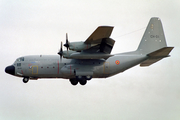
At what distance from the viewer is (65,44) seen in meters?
23.9

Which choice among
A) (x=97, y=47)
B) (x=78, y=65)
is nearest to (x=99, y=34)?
(x=97, y=47)

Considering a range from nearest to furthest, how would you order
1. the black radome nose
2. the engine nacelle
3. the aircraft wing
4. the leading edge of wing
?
the leading edge of wing → the aircraft wing → the engine nacelle → the black radome nose

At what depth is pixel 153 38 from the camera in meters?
27.4

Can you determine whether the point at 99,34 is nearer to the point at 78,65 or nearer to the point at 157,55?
the point at 78,65

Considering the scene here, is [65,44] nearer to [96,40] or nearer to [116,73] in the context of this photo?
[96,40]

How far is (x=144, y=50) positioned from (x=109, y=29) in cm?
606

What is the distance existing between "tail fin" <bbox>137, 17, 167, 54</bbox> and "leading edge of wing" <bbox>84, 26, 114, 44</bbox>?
5.27 metres

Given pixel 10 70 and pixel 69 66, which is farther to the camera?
pixel 10 70

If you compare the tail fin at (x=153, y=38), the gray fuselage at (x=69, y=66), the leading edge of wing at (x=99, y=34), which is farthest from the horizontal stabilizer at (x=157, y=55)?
the leading edge of wing at (x=99, y=34)

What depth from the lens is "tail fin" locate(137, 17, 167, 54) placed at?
89.6ft

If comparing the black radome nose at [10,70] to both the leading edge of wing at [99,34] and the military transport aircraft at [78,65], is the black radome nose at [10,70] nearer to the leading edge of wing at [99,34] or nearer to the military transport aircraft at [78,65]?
the military transport aircraft at [78,65]

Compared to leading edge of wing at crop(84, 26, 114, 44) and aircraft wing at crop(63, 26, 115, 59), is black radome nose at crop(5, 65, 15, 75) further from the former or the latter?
leading edge of wing at crop(84, 26, 114, 44)

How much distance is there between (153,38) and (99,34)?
21.7 ft

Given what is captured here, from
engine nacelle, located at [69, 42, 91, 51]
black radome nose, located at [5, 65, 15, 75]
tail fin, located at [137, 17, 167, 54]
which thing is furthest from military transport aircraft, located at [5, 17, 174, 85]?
engine nacelle, located at [69, 42, 91, 51]
